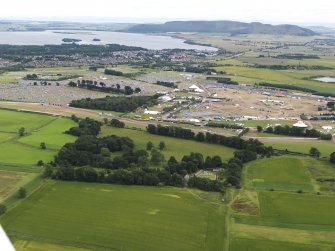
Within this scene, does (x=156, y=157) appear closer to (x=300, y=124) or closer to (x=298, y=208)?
(x=298, y=208)

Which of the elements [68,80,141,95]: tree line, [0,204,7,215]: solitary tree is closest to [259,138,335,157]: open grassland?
[0,204,7,215]: solitary tree

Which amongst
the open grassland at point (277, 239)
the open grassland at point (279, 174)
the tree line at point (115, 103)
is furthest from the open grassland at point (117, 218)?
the tree line at point (115, 103)

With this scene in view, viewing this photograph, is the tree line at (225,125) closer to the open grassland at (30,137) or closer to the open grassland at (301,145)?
the open grassland at (301,145)

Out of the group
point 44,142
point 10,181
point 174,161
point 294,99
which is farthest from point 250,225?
point 294,99

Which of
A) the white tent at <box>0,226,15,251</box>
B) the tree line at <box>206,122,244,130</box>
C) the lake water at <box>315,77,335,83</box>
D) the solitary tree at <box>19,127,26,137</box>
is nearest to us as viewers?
the white tent at <box>0,226,15,251</box>

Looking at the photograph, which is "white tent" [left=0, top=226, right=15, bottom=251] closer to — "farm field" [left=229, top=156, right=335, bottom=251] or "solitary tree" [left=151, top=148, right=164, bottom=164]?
"farm field" [left=229, top=156, right=335, bottom=251]

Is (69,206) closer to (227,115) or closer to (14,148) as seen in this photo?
(14,148)

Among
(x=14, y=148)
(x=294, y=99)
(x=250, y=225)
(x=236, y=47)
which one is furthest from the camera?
(x=236, y=47)
